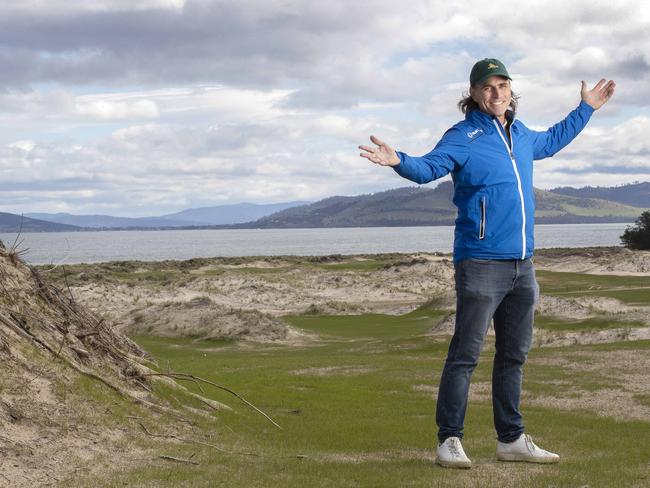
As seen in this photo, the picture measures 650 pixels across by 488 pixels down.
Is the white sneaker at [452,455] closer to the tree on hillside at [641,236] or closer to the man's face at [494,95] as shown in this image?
the man's face at [494,95]

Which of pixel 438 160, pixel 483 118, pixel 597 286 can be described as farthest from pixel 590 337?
pixel 597 286

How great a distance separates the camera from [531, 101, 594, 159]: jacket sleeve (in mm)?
9328

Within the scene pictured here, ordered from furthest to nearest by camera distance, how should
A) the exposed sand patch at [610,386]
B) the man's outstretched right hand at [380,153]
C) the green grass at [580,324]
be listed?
the green grass at [580,324]
the exposed sand patch at [610,386]
the man's outstretched right hand at [380,153]

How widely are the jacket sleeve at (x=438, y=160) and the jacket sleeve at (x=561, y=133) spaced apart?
1097 mm

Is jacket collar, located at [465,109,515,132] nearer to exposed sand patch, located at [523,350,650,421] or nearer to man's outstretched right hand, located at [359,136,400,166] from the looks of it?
man's outstretched right hand, located at [359,136,400,166]

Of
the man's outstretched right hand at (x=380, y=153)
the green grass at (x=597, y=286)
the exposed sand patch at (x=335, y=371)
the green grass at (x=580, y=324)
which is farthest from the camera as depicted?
the green grass at (x=597, y=286)

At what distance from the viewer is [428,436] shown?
1148 centimetres

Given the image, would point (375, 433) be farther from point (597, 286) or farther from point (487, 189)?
point (597, 286)

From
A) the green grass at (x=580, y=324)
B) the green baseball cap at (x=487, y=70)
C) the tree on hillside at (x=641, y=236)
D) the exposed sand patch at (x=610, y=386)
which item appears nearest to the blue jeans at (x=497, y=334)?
the green baseball cap at (x=487, y=70)

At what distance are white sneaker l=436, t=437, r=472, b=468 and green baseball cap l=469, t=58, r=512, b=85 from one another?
3.59 m

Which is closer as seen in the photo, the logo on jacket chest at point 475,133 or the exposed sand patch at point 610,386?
the logo on jacket chest at point 475,133

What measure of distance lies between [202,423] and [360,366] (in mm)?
10658

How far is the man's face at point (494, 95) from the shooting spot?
875cm

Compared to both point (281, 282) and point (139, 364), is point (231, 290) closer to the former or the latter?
point (281, 282)
